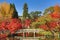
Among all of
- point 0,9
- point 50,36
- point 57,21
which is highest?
point 0,9

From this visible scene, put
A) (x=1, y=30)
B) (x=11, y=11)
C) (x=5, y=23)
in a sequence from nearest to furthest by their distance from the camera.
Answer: (x=1, y=30) → (x=5, y=23) → (x=11, y=11)

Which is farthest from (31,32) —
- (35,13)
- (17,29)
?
(35,13)

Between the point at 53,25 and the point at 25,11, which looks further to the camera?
the point at 25,11

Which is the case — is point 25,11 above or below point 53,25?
above

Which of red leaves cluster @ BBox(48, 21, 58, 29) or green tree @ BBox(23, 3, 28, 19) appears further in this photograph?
green tree @ BBox(23, 3, 28, 19)

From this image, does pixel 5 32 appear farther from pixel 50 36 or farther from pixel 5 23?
pixel 50 36

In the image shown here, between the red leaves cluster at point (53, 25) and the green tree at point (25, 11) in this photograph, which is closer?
the red leaves cluster at point (53, 25)

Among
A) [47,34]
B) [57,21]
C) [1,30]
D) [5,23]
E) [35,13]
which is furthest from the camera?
[35,13]

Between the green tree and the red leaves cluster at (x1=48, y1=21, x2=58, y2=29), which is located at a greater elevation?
the green tree

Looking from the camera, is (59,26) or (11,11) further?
(11,11)

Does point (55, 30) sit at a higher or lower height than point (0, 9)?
lower

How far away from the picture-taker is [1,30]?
21.2 meters

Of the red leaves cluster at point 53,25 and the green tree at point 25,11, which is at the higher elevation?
the green tree at point 25,11

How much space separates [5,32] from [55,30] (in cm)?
547
